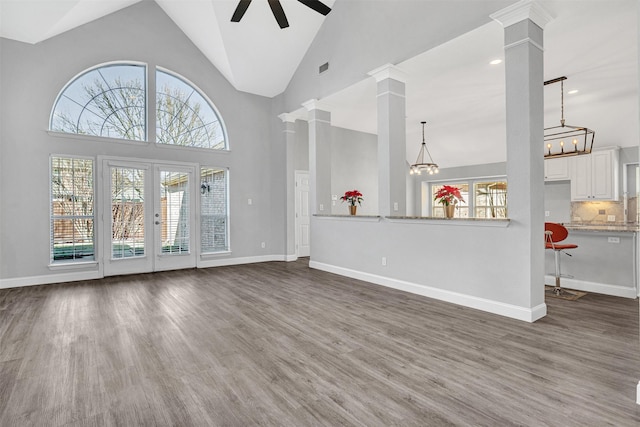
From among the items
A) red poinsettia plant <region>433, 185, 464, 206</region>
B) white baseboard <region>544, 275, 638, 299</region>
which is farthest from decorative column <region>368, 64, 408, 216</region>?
white baseboard <region>544, 275, 638, 299</region>

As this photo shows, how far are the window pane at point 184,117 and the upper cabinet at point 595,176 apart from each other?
7580 millimetres

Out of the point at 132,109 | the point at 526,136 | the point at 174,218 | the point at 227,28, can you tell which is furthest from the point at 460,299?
the point at 132,109

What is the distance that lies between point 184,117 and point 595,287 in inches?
283

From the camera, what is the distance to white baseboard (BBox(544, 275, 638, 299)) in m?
3.96

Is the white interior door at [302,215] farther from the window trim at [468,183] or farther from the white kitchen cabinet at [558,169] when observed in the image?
the white kitchen cabinet at [558,169]

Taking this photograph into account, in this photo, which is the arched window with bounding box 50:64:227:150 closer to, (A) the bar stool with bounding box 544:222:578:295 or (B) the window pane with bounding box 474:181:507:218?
(A) the bar stool with bounding box 544:222:578:295

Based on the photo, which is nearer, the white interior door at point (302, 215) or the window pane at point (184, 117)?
the window pane at point (184, 117)

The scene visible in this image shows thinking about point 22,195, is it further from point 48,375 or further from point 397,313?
point 397,313

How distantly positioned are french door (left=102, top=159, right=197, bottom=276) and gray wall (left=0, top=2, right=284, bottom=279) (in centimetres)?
33

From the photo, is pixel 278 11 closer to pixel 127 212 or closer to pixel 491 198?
pixel 127 212

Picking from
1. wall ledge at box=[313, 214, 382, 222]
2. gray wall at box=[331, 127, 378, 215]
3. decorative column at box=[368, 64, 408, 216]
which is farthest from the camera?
gray wall at box=[331, 127, 378, 215]

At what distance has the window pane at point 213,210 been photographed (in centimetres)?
653

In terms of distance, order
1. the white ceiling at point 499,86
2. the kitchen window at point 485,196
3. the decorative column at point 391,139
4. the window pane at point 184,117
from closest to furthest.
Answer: the white ceiling at point 499,86 → the decorative column at point 391,139 → the window pane at point 184,117 → the kitchen window at point 485,196

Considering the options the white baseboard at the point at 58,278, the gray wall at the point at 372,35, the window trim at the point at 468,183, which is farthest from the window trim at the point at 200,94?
the window trim at the point at 468,183
